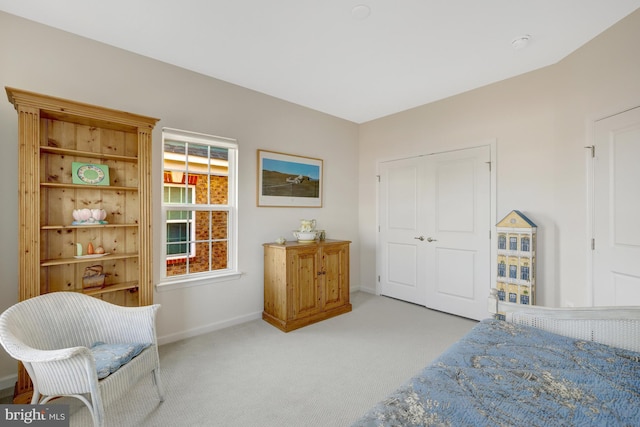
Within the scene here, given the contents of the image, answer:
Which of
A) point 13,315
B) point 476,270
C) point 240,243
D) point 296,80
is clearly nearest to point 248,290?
point 240,243

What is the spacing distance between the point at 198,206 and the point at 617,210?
148 inches

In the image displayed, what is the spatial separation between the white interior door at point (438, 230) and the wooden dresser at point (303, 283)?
98cm

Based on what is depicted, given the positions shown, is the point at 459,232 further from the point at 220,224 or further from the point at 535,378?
the point at 220,224

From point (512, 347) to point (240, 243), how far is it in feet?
8.99

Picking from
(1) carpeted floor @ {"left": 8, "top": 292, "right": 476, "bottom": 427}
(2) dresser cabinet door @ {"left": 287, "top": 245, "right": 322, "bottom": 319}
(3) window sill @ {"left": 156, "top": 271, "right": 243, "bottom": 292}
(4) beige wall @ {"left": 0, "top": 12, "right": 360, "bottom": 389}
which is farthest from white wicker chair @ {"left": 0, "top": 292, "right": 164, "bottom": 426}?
(2) dresser cabinet door @ {"left": 287, "top": 245, "right": 322, "bottom": 319}

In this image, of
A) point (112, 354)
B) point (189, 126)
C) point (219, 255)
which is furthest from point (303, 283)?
point (189, 126)

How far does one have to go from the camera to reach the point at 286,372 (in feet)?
7.56

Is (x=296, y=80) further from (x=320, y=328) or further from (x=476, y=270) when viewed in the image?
(x=476, y=270)

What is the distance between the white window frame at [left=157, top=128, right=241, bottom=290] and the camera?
2.84m

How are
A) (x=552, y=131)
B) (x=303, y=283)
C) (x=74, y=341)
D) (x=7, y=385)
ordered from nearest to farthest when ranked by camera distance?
(x=74, y=341), (x=7, y=385), (x=552, y=131), (x=303, y=283)

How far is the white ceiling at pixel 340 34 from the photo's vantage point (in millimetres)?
2029

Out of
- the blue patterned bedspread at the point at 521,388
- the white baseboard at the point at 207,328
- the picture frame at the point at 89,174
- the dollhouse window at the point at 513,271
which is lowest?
the white baseboard at the point at 207,328

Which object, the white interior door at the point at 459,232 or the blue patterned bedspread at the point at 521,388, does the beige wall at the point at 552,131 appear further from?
the blue patterned bedspread at the point at 521,388

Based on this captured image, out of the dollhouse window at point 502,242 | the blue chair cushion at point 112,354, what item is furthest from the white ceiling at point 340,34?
the blue chair cushion at point 112,354
